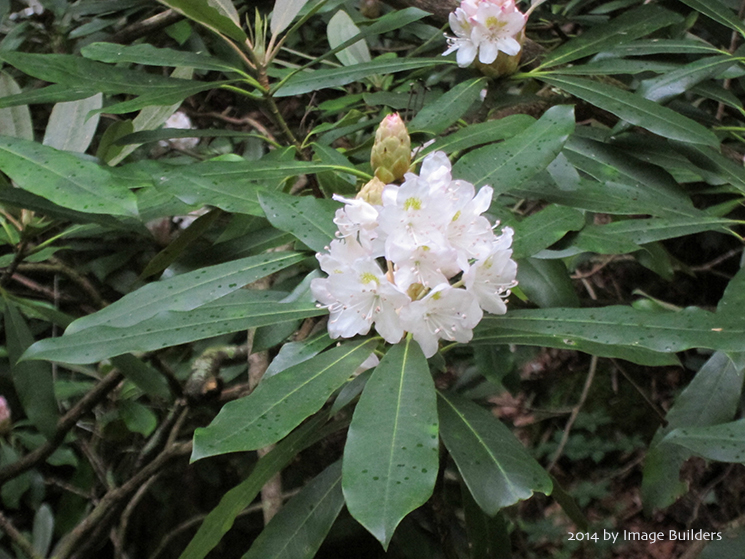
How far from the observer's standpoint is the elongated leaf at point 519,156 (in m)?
0.95

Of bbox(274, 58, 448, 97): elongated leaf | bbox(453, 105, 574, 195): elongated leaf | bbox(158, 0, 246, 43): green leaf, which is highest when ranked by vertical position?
bbox(158, 0, 246, 43): green leaf

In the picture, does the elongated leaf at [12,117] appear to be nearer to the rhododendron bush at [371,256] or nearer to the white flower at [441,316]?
the rhododendron bush at [371,256]

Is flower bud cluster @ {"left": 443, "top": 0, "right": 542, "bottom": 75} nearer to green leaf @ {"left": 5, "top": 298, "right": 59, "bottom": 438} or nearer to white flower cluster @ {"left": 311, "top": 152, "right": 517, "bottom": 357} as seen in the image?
white flower cluster @ {"left": 311, "top": 152, "right": 517, "bottom": 357}

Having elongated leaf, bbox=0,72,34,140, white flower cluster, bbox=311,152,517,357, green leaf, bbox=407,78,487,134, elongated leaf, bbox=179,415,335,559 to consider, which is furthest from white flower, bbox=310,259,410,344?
elongated leaf, bbox=0,72,34,140

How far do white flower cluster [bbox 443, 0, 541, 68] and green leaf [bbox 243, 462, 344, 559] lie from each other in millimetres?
891

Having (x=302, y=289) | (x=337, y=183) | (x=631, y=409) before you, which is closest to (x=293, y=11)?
(x=337, y=183)

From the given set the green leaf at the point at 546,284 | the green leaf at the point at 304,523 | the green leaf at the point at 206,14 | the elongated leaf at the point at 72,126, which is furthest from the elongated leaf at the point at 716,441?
the elongated leaf at the point at 72,126

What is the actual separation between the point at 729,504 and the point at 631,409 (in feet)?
2.00

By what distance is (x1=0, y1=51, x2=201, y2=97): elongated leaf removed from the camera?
3.58 feet

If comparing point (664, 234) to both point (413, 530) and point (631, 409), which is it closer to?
point (413, 530)

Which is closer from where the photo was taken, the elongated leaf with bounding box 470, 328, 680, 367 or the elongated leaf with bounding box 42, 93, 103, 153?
the elongated leaf with bounding box 470, 328, 680, 367

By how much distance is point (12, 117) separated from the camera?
1438 millimetres

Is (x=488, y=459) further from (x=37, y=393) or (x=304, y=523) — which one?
(x=37, y=393)

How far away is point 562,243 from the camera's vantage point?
1015 millimetres
